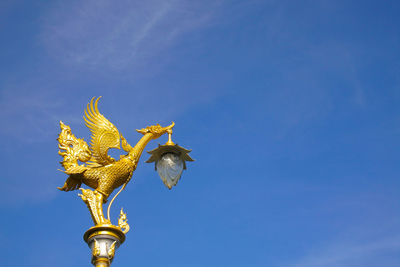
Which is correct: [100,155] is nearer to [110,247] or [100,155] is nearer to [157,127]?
[157,127]

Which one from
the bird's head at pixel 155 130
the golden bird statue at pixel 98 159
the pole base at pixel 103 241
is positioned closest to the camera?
the pole base at pixel 103 241

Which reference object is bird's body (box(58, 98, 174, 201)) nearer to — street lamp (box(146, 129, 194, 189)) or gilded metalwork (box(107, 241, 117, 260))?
street lamp (box(146, 129, 194, 189))

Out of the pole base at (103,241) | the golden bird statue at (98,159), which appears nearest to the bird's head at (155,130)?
the golden bird statue at (98,159)

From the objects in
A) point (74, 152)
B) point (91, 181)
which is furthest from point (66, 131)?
point (91, 181)

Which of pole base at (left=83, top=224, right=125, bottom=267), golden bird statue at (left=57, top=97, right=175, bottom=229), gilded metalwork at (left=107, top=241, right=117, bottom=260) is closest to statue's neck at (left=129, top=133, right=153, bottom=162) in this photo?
golden bird statue at (left=57, top=97, right=175, bottom=229)

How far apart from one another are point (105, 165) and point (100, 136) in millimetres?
1033

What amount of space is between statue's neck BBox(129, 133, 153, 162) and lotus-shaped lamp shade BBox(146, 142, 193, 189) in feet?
1.60

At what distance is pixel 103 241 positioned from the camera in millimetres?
12062

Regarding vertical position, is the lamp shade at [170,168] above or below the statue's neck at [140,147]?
below

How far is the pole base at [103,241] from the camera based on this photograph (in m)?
11.8

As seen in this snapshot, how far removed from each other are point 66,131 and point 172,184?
284 cm

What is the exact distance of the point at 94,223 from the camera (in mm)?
12484

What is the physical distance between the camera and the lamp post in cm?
1233

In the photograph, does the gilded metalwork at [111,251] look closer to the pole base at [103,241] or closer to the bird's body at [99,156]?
the pole base at [103,241]
